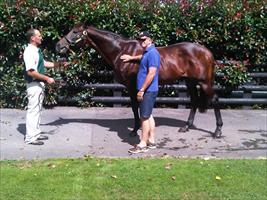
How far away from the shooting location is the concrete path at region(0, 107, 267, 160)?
8.56 metres

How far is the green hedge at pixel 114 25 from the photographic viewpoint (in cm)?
1161

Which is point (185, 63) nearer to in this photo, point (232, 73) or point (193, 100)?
point (193, 100)

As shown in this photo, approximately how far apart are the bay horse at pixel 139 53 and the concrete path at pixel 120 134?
1.41 ft

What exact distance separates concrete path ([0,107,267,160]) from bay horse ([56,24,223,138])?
0.43m

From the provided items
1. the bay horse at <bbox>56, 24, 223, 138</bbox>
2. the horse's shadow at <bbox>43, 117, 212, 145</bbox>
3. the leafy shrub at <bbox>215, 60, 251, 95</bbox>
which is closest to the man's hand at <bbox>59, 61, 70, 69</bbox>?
the horse's shadow at <bbox>43, 117, 212, 145</bbox>

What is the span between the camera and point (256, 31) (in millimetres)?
12062

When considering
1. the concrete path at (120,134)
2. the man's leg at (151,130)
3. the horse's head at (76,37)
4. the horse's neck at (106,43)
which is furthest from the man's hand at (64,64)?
the man's leg at (151,130)

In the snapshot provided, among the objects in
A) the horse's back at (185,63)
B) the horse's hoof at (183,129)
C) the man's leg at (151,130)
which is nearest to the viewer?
the man's leg at (151,130)

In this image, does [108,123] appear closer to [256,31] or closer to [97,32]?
[97,32]

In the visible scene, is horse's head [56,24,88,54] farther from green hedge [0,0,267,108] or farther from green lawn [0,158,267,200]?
green lawn [0,158,267,200]

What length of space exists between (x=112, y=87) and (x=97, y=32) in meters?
2.80

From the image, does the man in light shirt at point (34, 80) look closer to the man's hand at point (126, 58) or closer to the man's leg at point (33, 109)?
the man's leg at point (33, 109)

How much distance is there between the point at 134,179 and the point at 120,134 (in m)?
2.76

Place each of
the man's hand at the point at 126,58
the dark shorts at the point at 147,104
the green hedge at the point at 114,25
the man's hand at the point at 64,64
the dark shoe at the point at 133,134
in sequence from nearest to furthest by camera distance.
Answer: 1. the dark shorts at the point at 147,104
2. the man's hand at the point at 126,58
3. the dark shoe at the point at 133,134
4. the green hedge at the point at 114,25
5. the man's hand at the point at 64,64
